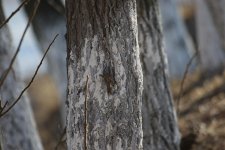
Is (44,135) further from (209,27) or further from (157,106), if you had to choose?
(157,106)

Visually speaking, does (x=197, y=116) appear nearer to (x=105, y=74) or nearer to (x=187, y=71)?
(x=187, y=71)

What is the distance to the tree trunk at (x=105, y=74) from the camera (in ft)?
11.5

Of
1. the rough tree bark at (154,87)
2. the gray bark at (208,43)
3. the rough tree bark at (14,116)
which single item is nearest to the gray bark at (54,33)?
the gray bark at (208,43)

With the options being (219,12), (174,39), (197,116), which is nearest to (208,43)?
(219,12)

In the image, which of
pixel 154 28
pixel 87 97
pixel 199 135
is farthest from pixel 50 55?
pixel 87 97

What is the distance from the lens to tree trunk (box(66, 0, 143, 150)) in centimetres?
351

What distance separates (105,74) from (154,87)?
139 cm

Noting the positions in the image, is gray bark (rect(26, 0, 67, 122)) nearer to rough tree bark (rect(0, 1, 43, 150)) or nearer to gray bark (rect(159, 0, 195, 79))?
gray bark (rect(159, 0, 195, 79))

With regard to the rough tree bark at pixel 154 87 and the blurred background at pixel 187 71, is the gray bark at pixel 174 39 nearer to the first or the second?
the blurred background at pixel 187 71

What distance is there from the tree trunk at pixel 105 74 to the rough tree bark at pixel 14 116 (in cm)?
167

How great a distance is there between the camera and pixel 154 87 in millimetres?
4867

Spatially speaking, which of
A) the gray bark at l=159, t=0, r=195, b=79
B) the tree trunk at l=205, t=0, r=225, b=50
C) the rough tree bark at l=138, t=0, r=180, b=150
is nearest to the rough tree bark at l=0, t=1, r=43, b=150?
the rough tree bark at l=138, t=0, r=180, b=150

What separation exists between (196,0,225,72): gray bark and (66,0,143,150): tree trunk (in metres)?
7.02

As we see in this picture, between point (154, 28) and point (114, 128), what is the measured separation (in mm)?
1583
